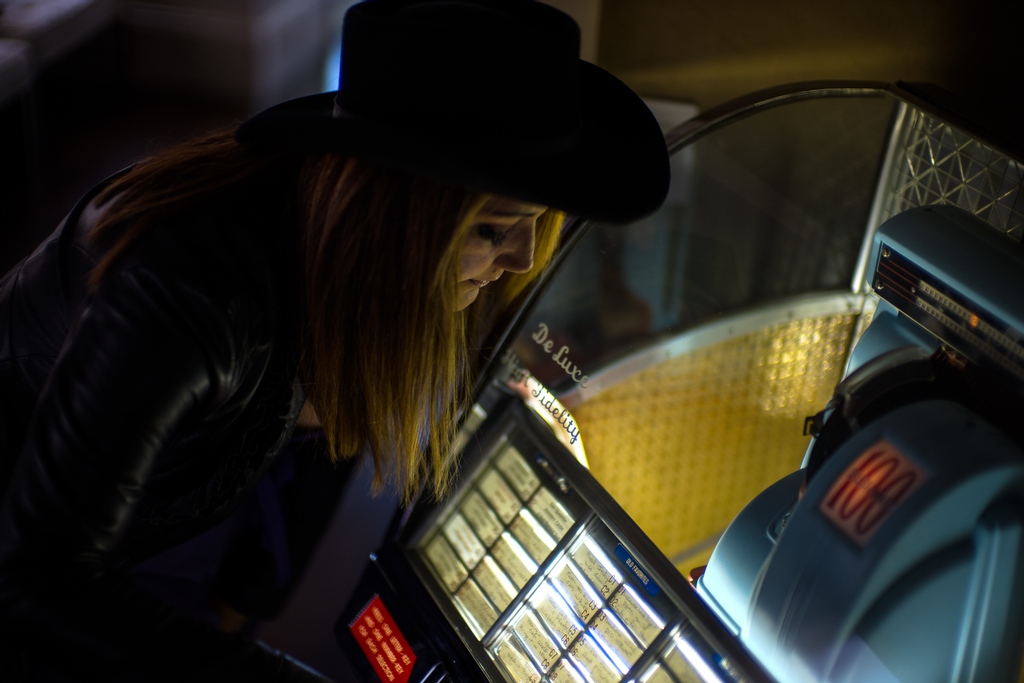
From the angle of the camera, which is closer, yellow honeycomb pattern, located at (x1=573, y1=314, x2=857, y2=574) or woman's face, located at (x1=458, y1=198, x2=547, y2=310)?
woman's face, located at (x1=458, y1=198, x2=547, y2=310)

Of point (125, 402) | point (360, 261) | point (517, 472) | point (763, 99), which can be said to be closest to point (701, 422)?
point (517, 472)

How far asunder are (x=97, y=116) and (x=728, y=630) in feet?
11.2

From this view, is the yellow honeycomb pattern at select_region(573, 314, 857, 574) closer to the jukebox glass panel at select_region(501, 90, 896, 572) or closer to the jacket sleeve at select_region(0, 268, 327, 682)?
the jukebox glass panel at select_region(501, 90, 896, 572)

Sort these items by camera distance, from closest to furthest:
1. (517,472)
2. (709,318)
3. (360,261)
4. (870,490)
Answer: (870,490) < (360,261) < (517,472) < (709,318)

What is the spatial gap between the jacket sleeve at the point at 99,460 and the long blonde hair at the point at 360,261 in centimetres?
10

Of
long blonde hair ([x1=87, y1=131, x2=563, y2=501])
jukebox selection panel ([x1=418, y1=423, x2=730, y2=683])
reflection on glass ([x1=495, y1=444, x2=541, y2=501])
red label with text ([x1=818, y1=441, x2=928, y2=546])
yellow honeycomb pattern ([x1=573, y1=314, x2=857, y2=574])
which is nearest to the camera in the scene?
red label with text ([x1=818, y1=441, x2=928, y2=546])

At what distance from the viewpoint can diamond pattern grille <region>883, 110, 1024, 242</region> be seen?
112 centimetres

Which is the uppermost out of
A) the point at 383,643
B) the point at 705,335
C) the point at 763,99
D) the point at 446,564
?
the point at 763,99

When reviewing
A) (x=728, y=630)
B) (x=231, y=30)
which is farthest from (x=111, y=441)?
(x=231, y=30)

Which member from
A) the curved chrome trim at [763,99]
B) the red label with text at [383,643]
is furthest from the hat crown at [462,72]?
the red label with text at [383,643]

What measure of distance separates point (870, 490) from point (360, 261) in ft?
1.93

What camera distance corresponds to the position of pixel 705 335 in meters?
1.56

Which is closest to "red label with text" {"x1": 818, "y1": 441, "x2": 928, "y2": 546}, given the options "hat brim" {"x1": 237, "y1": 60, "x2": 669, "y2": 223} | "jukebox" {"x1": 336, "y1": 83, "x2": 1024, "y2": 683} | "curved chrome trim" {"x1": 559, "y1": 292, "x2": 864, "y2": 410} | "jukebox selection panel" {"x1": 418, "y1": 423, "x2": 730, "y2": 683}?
"jukebox" {"x1": 336, "y1": 83, "x2": 1024, "y2": 683}

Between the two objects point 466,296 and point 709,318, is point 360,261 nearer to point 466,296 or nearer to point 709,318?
point 466,296
